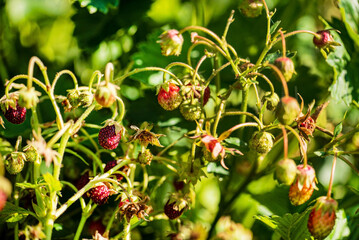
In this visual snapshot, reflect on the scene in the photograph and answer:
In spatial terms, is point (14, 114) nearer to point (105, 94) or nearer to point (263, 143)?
point (105, 94)

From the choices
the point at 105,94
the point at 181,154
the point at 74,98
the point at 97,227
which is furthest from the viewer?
the point at 181,154

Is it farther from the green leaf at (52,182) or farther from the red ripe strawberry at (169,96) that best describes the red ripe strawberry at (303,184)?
the green leaf at (52,182)

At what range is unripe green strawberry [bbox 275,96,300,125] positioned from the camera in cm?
70

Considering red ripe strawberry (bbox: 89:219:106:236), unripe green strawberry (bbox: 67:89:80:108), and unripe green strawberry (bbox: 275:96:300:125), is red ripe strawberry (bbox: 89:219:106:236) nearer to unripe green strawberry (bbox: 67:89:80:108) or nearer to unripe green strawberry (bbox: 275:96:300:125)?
unripe green strawberry (bbox: 67:89:80:108)

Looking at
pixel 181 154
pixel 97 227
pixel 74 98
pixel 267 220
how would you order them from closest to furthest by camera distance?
1. pixel 74 98
2. pixel 267 220
3. pixel 97 227
4. pixel 181 154

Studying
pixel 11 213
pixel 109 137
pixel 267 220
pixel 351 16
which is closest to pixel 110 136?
pixel 109 137

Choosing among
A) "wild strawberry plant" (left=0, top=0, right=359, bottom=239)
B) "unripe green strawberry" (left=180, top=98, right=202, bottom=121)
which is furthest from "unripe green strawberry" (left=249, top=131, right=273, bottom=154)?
"unripe green strawberry" (left=180, top=98, right=202, bottom=121)

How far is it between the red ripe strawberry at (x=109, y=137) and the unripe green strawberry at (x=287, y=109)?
0.27 m

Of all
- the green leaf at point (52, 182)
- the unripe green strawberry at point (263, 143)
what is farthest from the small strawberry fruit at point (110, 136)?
the unripe green strawberry at point (263, 143)

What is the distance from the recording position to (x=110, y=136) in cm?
79

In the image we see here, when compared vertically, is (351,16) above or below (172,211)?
above

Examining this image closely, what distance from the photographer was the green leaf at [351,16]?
108 centimetres

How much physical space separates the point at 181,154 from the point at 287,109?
445mm

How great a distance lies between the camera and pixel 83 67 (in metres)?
1.26
